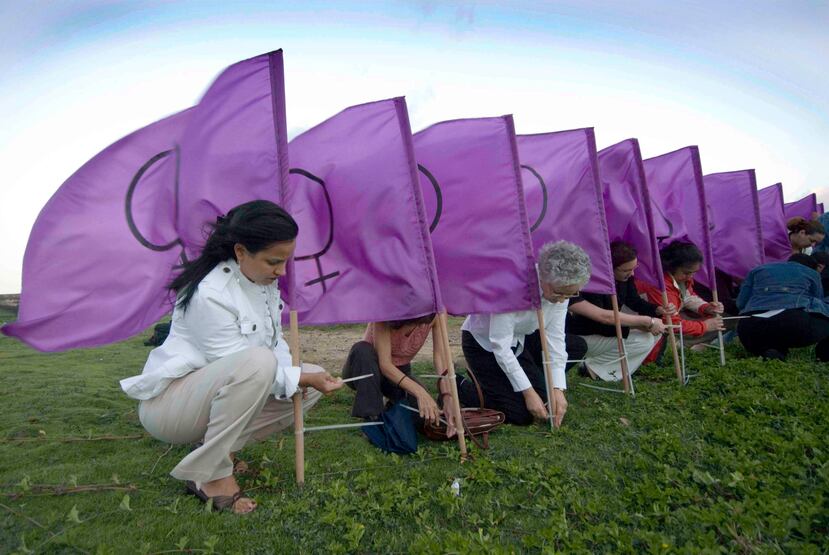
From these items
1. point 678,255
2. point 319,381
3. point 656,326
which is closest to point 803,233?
point 678,255

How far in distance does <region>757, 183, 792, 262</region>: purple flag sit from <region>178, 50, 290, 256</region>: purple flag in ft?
23.5

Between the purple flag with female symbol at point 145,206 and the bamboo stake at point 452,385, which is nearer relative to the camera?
the purple flag with female symbol at point 145,206

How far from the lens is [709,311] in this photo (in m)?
6.34

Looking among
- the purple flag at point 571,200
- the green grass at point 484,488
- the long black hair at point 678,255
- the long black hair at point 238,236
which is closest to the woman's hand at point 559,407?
the green grass at point 484,488

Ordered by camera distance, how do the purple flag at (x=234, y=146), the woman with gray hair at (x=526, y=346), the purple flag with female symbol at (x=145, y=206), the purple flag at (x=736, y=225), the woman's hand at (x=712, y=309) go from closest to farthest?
1. the purple flag with female symbol at (x=145, y=206)
2. the purple flag at (x=234, y=146)
3. the woman with gray hair at (x=526, y=346)
4. the woman's hand at (x=712, y=309)
5. the purple flag at (x=736, y=225)

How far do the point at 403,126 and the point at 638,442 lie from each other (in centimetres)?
267

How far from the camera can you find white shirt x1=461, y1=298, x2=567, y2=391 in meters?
4.47

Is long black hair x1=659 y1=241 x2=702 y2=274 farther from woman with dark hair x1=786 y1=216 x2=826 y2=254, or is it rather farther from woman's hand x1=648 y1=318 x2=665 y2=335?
woman with dark hair x1=786 y1=216 x2=826 y2=254

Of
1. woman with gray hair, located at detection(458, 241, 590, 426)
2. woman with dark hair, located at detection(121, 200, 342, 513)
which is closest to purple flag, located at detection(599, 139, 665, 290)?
woman with gray hair, located at detection(458, 241, 590, 426)

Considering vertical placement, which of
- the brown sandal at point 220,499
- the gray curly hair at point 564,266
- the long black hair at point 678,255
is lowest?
the brown sandal at point 220,499

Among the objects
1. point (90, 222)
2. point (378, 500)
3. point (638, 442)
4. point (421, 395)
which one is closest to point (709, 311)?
point (638, 442)

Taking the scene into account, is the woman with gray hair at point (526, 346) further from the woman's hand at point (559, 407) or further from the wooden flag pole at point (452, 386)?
the wooden flag pole at point (452, 386)

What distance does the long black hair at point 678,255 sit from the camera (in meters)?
6.27

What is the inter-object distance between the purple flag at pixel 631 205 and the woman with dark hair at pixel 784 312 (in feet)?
4.19
